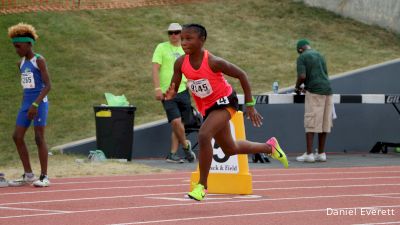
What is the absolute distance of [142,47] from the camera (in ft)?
75.6

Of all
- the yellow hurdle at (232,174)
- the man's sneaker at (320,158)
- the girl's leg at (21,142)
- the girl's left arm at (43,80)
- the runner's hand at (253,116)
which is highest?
the girl's left arm at (43,80)

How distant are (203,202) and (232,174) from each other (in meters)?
0.98

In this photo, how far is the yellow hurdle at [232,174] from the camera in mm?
11320

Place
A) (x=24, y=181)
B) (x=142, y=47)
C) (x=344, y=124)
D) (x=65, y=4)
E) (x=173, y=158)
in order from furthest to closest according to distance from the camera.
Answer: (x=65, y=4) < (x=142, y=47) < (x=344, y=124) < (x=173, y=158) < (x=24, y=181)

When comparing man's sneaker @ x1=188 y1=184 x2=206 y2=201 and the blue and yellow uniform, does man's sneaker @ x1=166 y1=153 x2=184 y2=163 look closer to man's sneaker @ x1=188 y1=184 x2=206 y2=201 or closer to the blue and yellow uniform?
the blue and yellow uniform

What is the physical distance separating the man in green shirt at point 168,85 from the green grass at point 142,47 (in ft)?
7.77

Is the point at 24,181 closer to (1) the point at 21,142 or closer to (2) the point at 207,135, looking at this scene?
(1) the point at 21,142

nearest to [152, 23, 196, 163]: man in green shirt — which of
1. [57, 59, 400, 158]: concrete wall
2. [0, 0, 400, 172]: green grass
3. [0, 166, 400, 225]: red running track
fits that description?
[57, 59, 400, 158]: concrete wall

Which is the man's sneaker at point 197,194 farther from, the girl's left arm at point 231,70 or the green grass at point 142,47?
the green grass at point 142,47

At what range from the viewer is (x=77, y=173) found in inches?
549

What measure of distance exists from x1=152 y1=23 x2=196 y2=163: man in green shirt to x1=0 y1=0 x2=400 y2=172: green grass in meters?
2.37

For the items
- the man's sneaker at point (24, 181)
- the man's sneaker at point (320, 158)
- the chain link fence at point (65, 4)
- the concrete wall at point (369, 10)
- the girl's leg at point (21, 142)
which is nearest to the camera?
the girl's leg at point (21, 142)

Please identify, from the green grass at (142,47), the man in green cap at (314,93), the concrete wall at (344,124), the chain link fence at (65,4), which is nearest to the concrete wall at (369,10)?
the green grass at (142,47)

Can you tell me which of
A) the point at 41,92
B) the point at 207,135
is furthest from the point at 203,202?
the point at 41,92
